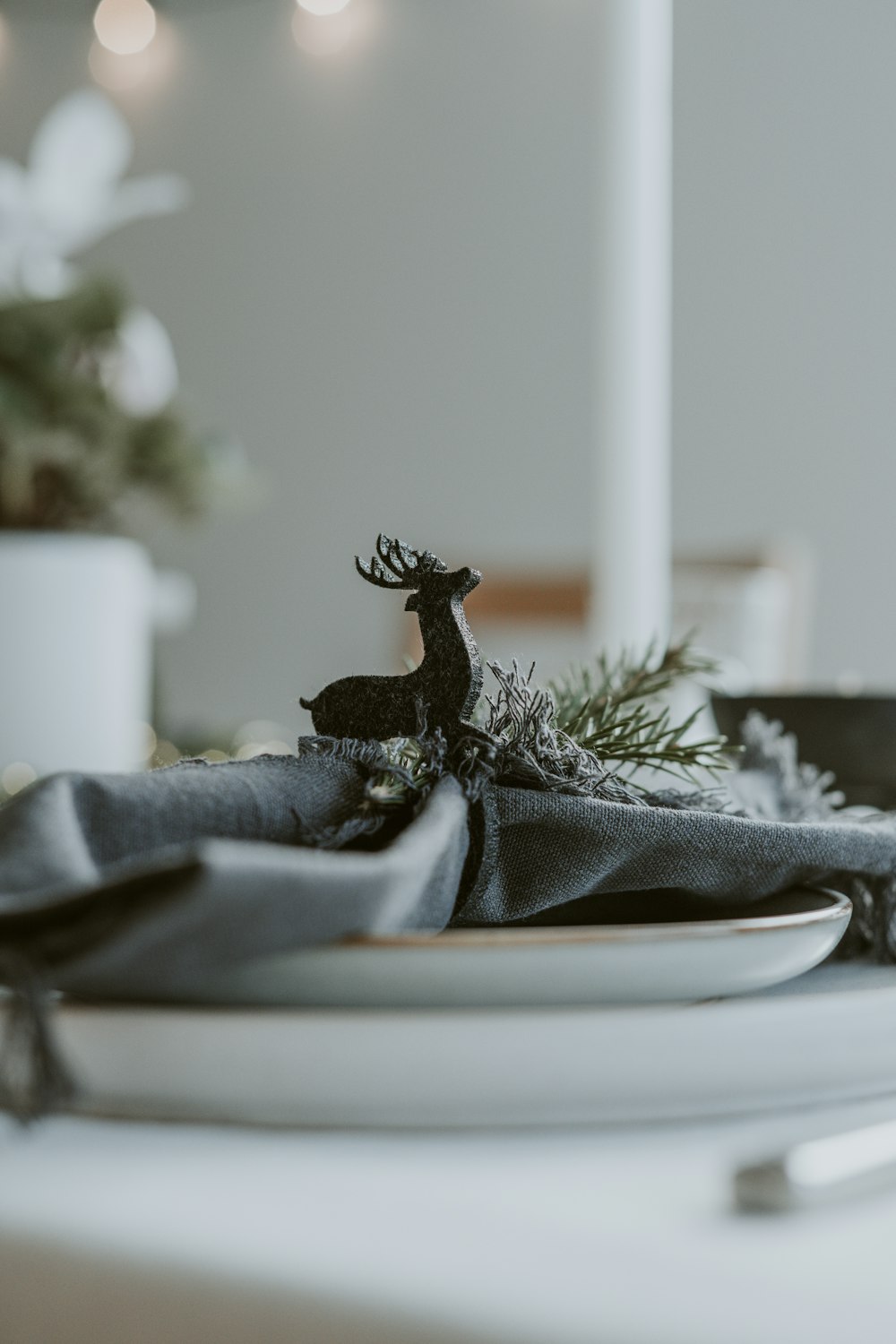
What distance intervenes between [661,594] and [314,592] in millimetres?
2610

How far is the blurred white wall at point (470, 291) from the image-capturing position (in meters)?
2.60

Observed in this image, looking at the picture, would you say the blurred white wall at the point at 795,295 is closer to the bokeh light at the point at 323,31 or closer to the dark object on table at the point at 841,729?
the bokeh light at the point at 323,31

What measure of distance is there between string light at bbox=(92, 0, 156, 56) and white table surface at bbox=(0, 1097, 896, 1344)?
394cm

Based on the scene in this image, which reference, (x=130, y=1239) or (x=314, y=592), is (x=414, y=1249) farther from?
(x=314, y=592)

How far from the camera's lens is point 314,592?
3.37 metres

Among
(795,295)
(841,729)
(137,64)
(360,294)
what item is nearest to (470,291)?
(360,294)

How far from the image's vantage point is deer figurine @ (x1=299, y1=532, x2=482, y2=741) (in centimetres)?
27

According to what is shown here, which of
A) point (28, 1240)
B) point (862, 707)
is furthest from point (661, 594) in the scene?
point (28, 1240)

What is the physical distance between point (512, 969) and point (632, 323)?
2.18 ft

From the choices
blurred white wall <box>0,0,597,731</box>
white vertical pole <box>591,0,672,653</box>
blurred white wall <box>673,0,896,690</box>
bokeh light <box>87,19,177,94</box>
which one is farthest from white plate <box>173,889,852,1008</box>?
bokeh light <box>87,19,177,94</box>

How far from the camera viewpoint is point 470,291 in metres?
3.15

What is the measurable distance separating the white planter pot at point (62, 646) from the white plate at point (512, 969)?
0.86m

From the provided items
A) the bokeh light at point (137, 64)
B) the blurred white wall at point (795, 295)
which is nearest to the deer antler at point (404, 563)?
the blurred white wall at point (795, 295)

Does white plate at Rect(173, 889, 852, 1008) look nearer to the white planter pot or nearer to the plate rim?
the plate rim
